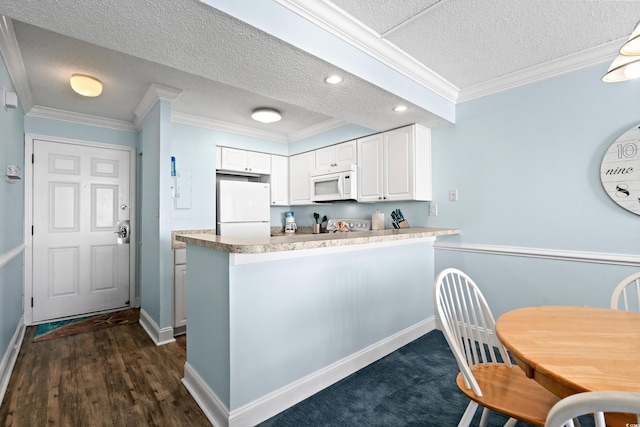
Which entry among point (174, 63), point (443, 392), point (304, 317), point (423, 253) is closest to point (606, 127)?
point (423, 253)

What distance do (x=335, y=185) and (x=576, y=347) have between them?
2.91m

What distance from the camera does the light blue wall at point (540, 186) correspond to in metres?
2.11

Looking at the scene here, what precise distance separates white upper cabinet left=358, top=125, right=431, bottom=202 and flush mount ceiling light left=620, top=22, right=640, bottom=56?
1875 millimetres

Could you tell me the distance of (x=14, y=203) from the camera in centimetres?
252

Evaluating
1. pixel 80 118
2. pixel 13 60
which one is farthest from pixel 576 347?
pixel 80 118

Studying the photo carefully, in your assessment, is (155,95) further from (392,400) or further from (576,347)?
(576,347)

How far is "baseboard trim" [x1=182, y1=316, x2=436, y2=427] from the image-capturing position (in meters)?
1.62

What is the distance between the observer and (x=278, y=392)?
176 centimetres

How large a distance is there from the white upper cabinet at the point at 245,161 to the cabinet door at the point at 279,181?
10 cm

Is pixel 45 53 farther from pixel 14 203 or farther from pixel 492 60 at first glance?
pixel 492 60

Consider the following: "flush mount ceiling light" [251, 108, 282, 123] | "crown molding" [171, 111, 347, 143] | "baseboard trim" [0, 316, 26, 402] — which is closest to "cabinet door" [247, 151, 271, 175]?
"crown molding" [171, 111, 347, 143]

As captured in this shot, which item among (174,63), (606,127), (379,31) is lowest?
(606,127)

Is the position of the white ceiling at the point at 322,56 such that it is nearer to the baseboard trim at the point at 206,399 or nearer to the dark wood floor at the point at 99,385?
the baseboard trim at the point at 206,399

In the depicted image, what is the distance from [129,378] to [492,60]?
12.0ft
